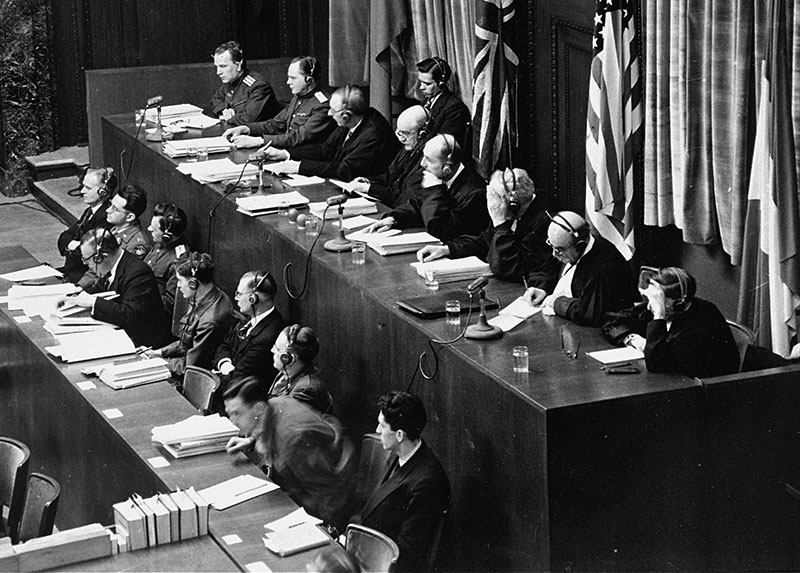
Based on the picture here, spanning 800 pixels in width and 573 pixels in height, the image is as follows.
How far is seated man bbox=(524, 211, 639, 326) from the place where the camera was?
6180 millimetres

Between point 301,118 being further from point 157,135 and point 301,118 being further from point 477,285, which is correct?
point 477,285

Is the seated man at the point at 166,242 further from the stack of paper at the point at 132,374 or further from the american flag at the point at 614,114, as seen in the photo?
the american flag at the point at 614,114

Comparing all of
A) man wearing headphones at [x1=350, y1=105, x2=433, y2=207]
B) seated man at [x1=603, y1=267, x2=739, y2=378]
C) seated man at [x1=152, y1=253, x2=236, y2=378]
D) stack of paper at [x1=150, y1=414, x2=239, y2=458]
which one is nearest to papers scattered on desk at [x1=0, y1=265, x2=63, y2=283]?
seated man at [x1=152, y1=253, x2=236, y2=378]

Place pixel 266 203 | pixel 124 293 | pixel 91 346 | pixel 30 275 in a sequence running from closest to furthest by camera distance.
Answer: pixel 91 346 → pixel 124 293 → pixel 266 203 → pixel 30 275

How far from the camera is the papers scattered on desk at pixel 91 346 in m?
6.96

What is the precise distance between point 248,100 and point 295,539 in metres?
6.20

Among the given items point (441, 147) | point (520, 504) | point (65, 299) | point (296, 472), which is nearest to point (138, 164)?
point (65, 299)

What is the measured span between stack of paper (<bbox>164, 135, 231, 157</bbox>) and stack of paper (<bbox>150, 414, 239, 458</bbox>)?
13.4ft

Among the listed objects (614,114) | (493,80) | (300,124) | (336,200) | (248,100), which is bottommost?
(336,200)

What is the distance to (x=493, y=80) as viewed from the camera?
845cm

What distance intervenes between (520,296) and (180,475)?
72.9 inches

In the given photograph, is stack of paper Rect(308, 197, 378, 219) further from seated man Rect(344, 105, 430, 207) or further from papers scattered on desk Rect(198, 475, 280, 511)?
papers scattered on desk Rect(198, 475, 280, 511)

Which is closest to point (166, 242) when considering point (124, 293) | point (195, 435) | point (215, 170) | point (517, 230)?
point (215, 170)

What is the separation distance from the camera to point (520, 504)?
18.0 ft
